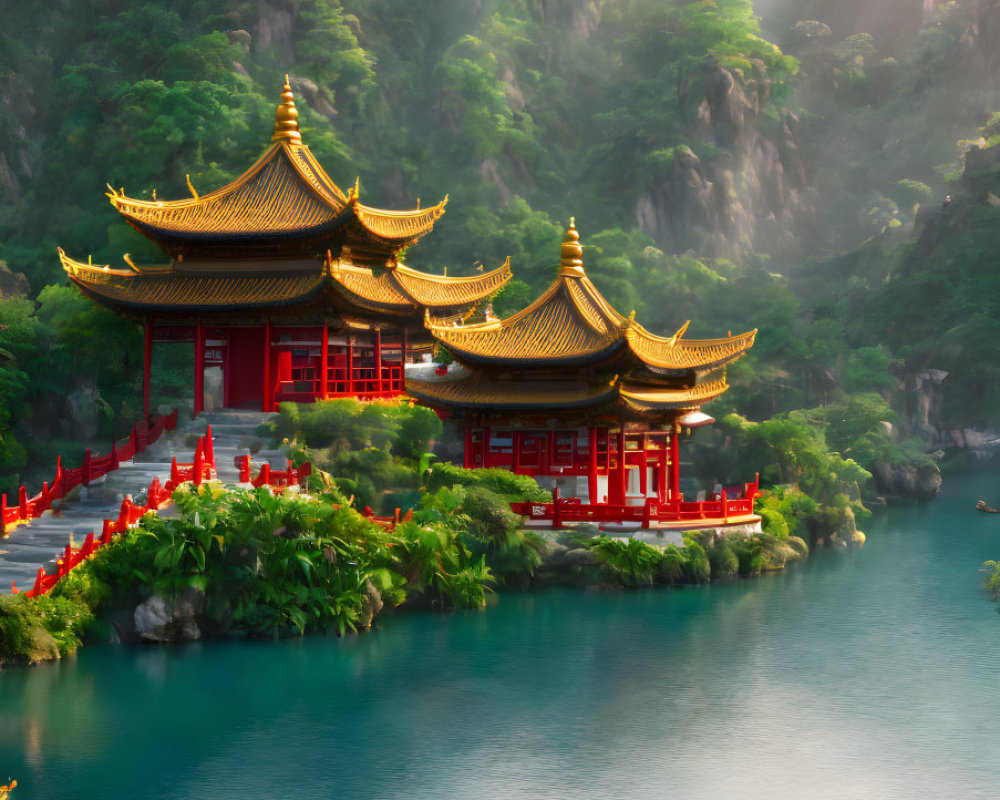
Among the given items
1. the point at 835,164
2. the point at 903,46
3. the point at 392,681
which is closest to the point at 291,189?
the point at 392,681

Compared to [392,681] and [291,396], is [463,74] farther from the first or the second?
[392,681]

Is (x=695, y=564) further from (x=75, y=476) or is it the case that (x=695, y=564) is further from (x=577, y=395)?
(x=75, y=476)

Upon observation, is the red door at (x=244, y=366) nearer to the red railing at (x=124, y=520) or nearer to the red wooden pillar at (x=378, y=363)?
the red wooden pillar at (x=378, y=363)

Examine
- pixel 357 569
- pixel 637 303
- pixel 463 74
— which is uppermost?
pixel 463 74

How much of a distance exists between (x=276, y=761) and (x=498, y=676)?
5604 mm

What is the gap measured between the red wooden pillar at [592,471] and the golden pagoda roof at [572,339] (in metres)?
1.90

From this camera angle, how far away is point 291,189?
3928 cm

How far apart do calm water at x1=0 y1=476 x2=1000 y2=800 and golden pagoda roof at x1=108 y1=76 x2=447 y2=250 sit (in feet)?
41.8

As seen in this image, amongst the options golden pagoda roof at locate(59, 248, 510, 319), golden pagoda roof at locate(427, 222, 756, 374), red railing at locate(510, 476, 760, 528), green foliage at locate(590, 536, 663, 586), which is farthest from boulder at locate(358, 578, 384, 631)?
golden pagoda roof at locate(59, 248, 510, 319)

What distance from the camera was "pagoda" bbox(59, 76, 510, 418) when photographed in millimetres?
36906

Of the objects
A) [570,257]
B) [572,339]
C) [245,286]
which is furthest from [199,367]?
[570,257]

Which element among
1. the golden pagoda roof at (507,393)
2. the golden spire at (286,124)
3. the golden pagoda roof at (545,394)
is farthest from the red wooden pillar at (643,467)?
the golden spire at (286,124)

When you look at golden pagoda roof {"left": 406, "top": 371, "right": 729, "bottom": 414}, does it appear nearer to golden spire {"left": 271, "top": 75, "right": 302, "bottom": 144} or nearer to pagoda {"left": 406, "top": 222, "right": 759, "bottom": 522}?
pagoda {"left": 406, "top": 222, "right": 759, "bottom": 522}

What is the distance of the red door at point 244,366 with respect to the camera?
125ft
